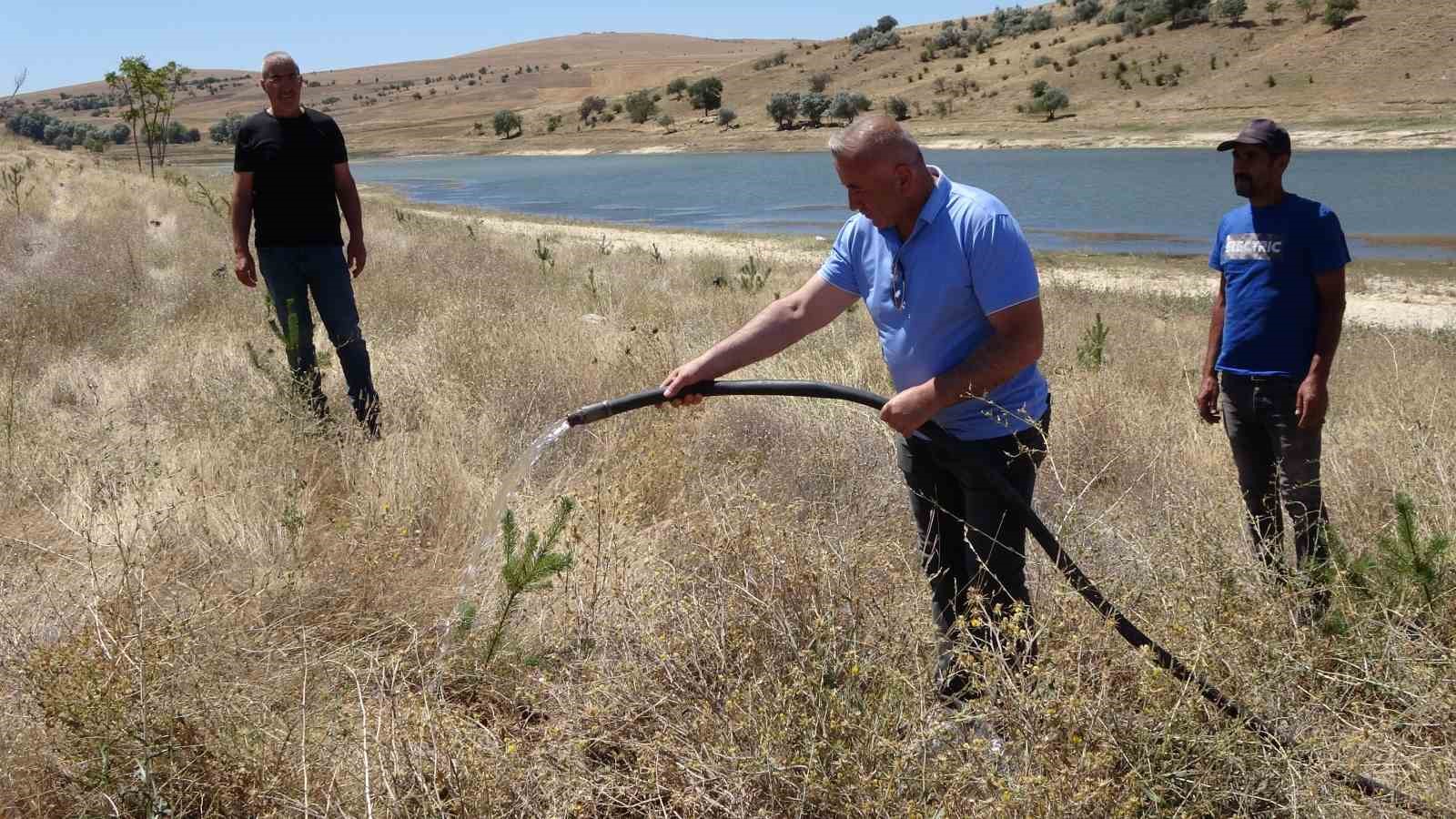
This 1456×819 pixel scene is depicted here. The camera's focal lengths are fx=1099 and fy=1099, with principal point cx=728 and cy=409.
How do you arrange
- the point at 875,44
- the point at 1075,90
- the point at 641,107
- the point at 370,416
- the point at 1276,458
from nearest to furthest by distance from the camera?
1. the point at 1276,458
2. the point at 370,416
3. the point at 1075,90
4. the point at 641,107
5. the point at 875,44

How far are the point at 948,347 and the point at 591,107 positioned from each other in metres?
95.0

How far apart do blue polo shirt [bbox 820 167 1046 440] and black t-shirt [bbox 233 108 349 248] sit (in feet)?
10.6

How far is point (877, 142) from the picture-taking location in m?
2.73

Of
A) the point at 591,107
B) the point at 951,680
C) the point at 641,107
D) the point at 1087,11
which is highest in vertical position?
the point at 1087,11

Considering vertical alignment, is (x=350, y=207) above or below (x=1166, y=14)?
below

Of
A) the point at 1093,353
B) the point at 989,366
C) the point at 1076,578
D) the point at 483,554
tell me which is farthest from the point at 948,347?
the point at 1093,353

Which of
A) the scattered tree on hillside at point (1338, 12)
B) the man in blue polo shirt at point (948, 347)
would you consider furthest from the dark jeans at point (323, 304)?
the scattered tree on hillside at point (1338, 12)

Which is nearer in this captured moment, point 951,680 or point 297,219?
point 951,680

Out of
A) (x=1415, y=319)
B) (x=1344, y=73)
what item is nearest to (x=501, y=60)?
(x=1344, y=73)

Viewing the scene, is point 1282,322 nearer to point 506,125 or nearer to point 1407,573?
point 1407,573

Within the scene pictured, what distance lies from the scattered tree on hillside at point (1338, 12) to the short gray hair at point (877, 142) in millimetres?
63689

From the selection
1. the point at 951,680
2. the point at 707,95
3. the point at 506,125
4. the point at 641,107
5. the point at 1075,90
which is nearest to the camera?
the point at 951,680

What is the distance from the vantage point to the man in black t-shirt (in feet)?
17.4

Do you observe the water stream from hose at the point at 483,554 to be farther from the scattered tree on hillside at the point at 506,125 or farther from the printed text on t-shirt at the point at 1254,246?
the scattered tree on hillside at the point at 506,125
